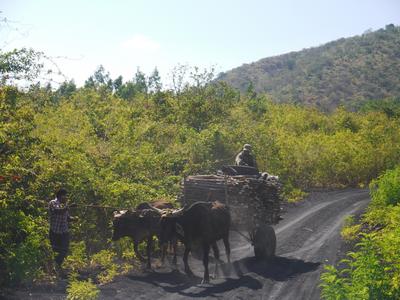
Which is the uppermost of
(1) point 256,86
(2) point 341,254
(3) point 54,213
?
(1) point 256,86

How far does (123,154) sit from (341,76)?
85.4 metres

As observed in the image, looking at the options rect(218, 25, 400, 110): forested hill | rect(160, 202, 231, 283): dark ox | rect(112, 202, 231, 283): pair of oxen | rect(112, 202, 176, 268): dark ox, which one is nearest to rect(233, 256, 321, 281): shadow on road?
rect(112, 202, 231, 283): pair of oxen

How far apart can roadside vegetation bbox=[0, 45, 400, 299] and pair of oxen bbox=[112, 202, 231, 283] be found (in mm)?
893

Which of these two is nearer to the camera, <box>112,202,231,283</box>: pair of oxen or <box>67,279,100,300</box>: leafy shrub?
<box>67,279,100,300</box>: leafy shrub

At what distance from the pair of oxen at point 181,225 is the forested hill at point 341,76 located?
191 ft

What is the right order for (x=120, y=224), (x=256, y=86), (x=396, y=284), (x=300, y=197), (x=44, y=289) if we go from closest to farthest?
1. (x=396, y=284)
2. (x=44, y=289)
3. (x=120, y=224)
4. (x=300, y=197)
5. (x=256, y=86)

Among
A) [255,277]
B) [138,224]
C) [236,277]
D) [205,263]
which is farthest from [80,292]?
[255,277]

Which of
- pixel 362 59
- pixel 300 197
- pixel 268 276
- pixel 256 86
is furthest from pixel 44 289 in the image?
pixel 256 86

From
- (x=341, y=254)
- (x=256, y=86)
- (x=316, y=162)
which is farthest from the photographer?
(x=256, y=86)

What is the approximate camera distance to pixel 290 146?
3381 cm

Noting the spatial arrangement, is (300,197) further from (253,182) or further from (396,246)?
(396,246)

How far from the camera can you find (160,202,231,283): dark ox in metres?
13.4

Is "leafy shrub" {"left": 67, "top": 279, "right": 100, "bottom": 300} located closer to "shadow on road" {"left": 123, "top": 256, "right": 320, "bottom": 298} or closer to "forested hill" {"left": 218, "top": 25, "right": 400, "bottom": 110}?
"shadow on road" {"left": 123, "top": 256, "right": 320, "bottom": 298}

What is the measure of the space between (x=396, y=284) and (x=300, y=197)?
2028cm
